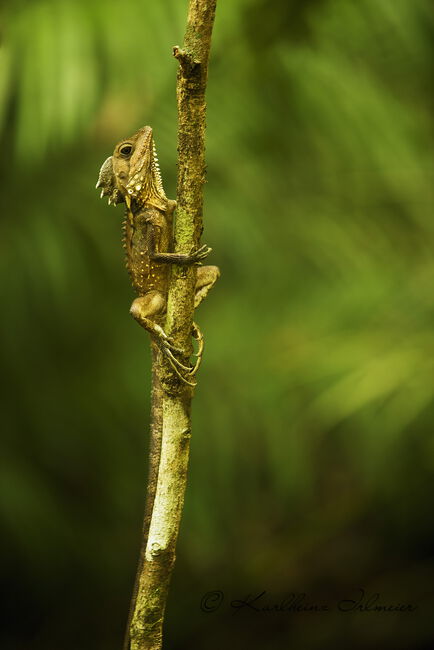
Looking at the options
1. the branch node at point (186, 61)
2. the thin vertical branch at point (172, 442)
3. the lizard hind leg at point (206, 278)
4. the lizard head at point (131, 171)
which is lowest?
the thin vertical branch at point (172, 442)

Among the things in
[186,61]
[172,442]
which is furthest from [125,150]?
[172,442]

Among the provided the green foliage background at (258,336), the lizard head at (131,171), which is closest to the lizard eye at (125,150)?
the lizard head at (131,171)

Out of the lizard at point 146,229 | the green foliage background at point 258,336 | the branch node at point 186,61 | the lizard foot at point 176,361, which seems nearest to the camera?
the branch node at point 186,61

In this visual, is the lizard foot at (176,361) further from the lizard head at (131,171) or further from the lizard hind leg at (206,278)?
the lizard head at (131,171)

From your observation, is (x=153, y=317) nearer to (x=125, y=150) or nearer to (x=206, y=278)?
(x=206, y=278)

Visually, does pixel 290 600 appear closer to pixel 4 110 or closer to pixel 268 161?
pixel 268 161

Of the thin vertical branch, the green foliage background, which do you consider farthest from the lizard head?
the green foliage background

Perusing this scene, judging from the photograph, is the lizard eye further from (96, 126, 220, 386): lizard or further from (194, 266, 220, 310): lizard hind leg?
(194, 266, 220, 310): lizard hind leg
